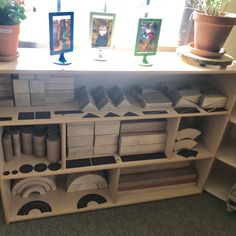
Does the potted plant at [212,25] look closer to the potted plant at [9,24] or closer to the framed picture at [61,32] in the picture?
the framed picture at [61,32]

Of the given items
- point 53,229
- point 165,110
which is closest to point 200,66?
point 165,110

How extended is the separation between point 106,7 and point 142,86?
0.50 metres

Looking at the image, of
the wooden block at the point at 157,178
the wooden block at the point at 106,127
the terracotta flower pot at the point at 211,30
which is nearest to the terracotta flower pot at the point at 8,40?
the wooden block at the point at 106,127

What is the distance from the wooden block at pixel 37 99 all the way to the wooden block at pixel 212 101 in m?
0.91

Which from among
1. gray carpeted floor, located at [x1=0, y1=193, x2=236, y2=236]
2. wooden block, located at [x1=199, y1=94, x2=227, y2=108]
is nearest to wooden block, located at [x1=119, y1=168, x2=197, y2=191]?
gray carpeted floor, located at [x1=0, y1=193, x2=236, y2=236]

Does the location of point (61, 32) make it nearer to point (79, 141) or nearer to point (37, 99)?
point (37, 99)

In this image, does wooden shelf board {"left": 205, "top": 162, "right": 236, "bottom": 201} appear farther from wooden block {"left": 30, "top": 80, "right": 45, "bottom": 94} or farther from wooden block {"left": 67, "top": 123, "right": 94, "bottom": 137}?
wooden block {"left": 30, "top": 80, "right": 45, "bottom": 94}

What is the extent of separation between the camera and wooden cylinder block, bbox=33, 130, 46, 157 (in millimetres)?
1508

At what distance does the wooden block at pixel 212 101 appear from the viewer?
1.59 metres

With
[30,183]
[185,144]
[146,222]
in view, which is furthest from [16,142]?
[185,144]

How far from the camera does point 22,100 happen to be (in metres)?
1.40

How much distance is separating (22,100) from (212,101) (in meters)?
1.07

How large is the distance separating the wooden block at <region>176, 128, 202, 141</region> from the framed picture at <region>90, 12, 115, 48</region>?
2.38ft

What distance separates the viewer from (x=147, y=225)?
1.64 meters
